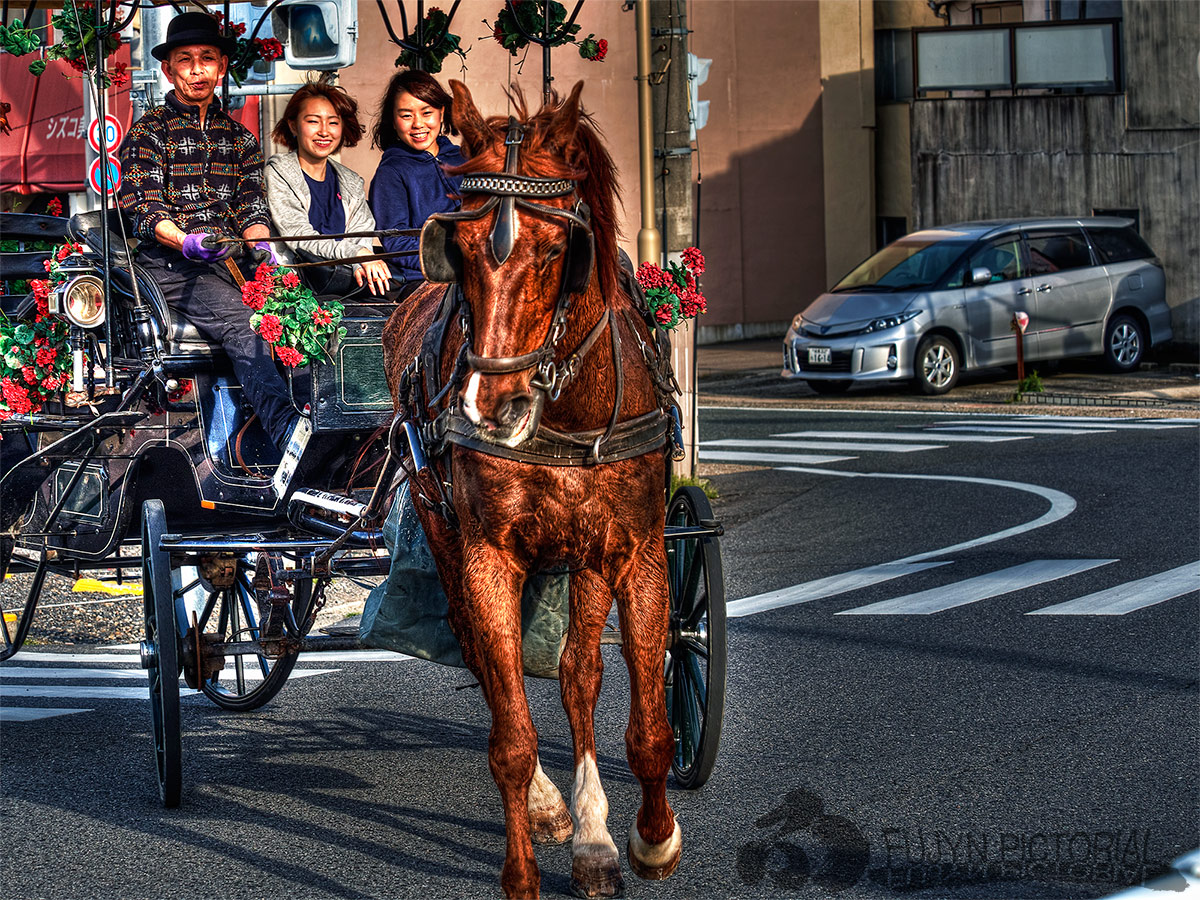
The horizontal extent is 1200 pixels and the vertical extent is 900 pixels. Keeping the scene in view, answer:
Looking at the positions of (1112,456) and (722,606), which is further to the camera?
(1112,456)

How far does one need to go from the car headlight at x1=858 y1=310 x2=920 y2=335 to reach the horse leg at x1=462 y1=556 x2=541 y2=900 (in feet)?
51.6

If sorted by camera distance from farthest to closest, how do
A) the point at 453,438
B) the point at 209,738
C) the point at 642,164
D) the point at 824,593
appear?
the point at 642,164
the point at 824,593
the point at 209,738
the point at 453,438

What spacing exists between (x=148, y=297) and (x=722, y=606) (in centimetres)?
301

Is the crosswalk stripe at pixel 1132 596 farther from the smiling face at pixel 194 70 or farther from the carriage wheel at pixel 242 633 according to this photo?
the smiling face at pixel 194 70

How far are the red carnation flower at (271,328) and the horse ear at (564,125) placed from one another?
244 cm

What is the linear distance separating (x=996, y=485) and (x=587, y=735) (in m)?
9.07

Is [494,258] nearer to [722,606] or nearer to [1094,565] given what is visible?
[722,606]

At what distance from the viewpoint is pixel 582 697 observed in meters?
5.38

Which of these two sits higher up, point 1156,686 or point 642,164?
point 642,164

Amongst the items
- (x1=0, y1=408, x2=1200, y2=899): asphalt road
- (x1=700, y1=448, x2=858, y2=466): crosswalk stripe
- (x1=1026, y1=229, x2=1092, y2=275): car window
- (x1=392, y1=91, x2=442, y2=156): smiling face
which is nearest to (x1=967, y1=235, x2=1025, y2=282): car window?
(x1=1026, y1=229, x2=1092, y2=275): car window

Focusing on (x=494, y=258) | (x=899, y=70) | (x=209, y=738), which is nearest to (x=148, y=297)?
Result: (x=209, y=738)

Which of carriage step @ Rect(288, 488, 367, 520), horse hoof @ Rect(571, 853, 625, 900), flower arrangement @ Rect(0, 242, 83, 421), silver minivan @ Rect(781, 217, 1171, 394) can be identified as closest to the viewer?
horse hoof @ Rect(571, 853, 625, 900)

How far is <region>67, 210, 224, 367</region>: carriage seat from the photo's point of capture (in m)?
7.25

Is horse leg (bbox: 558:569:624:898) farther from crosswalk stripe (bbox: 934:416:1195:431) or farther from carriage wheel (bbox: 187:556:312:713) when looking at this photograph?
crosswalk stripe (bbox: 934:416:1195:431)
